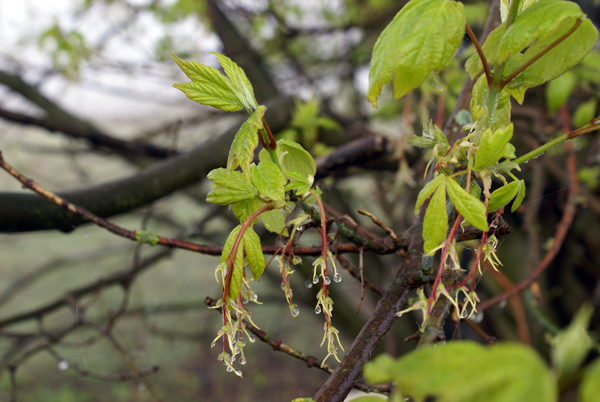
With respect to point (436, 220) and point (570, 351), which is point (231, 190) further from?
point (570, 351)

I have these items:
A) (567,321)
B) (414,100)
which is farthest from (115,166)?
(567,321)

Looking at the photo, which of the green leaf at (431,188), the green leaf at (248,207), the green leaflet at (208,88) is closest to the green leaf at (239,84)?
the green leaflet at (208,88)

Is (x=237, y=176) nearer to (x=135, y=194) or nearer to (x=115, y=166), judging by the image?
(x=135, y=194)

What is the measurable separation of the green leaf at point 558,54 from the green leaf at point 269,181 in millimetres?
290

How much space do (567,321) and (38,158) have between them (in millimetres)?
5914

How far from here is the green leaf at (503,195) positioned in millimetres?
424

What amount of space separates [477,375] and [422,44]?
0.31 meters

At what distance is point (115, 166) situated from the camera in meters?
5.61

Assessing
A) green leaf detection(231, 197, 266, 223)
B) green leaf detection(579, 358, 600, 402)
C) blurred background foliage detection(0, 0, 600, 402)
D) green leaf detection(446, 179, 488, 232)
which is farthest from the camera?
blurred background foliage detection(0, 0, 600, 402)

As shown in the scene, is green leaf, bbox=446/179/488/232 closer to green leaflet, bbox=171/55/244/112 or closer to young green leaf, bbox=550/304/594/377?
young green leaf, bbox=550/304/594/377

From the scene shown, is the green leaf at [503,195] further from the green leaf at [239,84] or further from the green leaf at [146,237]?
the green leaf at [146,237]

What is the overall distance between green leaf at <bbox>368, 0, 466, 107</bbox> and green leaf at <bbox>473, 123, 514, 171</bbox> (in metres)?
0.09

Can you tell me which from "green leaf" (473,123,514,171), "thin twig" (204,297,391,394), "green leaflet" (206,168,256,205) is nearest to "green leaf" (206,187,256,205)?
"green leaflet" (206,168,256,205)

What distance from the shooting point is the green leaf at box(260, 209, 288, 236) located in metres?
0.51
